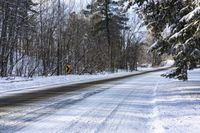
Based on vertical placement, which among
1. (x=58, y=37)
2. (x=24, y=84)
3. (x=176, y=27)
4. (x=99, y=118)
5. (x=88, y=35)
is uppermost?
(x=88, y=35)

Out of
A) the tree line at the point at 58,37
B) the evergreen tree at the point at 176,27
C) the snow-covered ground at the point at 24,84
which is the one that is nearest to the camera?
the evergreen tree at the point at 176,27

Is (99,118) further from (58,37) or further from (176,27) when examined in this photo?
(58,37)

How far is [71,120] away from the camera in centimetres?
869

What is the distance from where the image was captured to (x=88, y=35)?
52594 mm

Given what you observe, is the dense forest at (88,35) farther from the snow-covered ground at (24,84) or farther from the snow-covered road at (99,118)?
the snow-covered ground at (24,84)

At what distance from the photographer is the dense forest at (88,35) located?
15.9 meters

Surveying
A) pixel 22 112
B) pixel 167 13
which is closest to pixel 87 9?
pixel 167 13

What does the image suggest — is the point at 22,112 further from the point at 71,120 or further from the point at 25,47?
the point at 25,47

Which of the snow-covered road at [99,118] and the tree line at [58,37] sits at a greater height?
the tree line at [58,37]

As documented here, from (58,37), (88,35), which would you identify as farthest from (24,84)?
(88,35)

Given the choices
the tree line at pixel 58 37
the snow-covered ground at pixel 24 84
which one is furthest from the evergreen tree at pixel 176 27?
the snow-covered ground at pixel 24 84

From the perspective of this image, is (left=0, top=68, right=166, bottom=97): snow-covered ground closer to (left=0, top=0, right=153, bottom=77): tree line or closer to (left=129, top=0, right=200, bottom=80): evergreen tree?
(left=0, top=0, right=153, bottom=77): tree line

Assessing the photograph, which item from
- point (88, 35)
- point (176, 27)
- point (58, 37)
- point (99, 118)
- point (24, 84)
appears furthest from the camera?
point (88, 35)

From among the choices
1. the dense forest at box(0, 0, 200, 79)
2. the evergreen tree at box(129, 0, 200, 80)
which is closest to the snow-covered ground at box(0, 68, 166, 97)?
the dense forest at box(0, 0, 200, 79)
